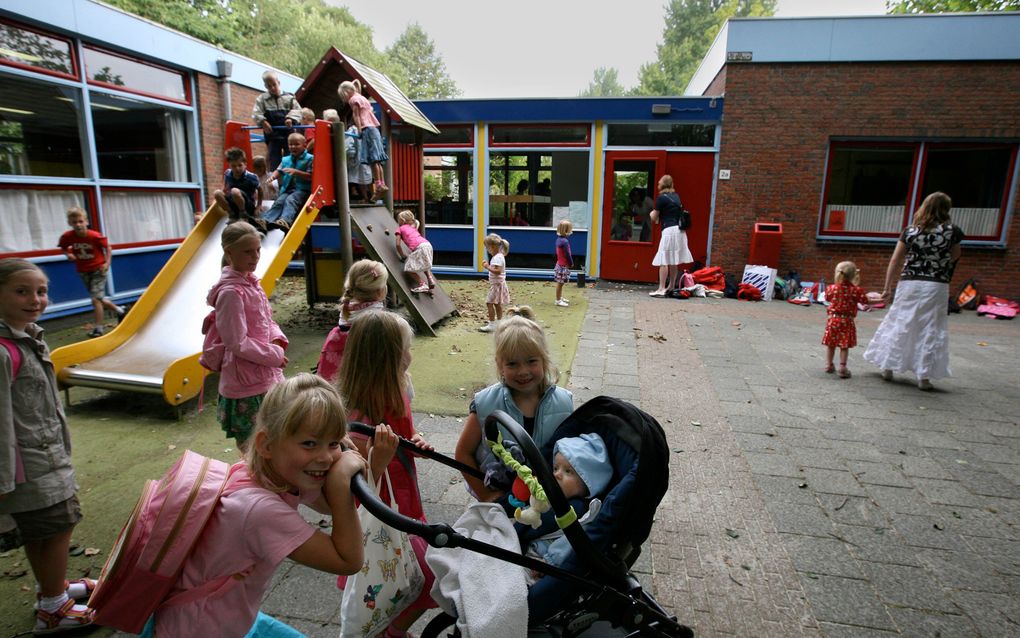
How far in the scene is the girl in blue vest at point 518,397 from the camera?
2.35m

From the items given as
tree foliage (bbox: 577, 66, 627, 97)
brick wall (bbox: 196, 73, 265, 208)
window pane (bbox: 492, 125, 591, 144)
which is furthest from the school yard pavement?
tree foliage (bbox: 577, 66, 627, 97)

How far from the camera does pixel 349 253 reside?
24.1 ft

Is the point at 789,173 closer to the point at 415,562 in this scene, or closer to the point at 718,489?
the point at 718,489

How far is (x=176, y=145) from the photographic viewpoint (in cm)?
1053

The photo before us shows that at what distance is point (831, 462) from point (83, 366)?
6408mm

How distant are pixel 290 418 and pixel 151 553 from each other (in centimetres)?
44

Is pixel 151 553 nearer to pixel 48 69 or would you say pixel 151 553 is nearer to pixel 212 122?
Answer: pixel 48 69

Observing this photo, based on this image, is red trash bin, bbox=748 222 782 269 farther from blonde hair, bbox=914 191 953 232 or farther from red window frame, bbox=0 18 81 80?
red window frame, bbox=0 18 81 80

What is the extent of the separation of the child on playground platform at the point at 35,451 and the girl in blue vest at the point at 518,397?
66.5 inches

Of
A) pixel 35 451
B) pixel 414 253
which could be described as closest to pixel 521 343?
pixel 35 451

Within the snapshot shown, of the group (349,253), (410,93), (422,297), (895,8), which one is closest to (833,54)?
(422,297)

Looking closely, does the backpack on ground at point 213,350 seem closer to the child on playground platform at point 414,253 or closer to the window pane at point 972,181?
the child on playground platform at point 414,253

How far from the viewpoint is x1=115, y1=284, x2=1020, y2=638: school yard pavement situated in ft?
8.59

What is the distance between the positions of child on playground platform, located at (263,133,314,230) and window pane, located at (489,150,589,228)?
639 centimetres
